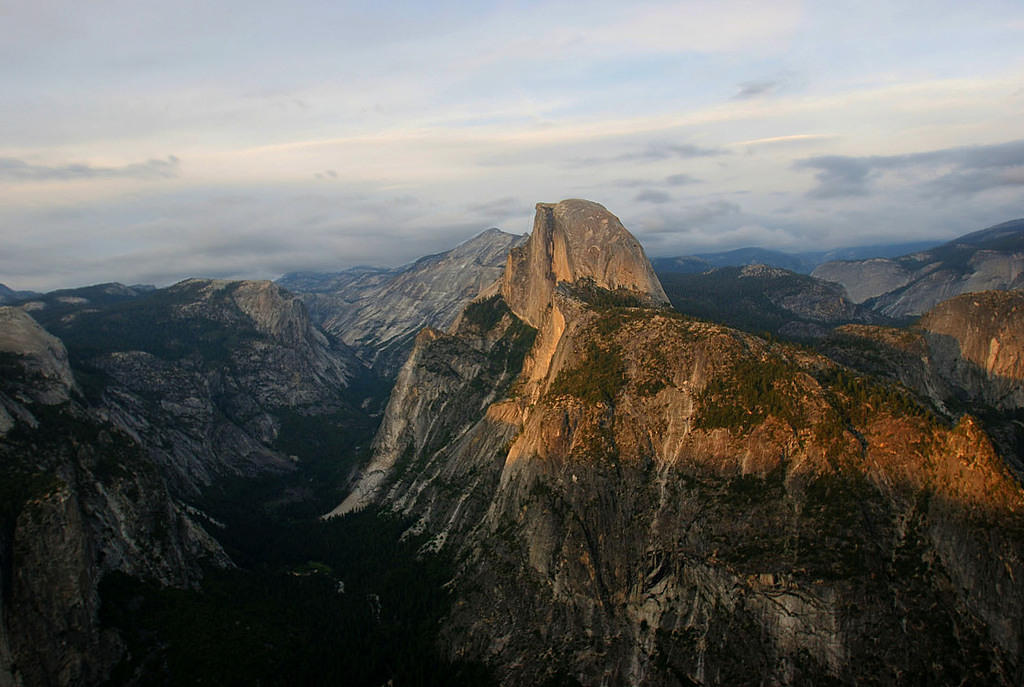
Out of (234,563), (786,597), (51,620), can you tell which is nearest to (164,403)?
(234,563)

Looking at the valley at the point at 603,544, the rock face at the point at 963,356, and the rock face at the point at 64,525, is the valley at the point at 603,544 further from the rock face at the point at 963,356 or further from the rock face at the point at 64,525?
the rock face at the point at 963,356

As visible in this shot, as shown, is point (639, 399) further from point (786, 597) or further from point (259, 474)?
point (259, 474)

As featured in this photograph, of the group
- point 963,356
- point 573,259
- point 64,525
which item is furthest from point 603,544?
point 963,356

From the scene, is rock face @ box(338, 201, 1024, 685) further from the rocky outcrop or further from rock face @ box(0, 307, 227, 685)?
the rocky outcrop

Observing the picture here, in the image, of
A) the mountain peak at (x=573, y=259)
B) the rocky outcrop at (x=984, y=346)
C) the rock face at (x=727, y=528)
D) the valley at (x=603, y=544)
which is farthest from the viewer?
the mountain peak at (x=573, y=259)

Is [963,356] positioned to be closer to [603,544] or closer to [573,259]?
[573,259]

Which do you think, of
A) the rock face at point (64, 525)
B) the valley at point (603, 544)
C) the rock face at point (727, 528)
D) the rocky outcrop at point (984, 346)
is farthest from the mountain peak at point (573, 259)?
the rock face at point (64, 525)
